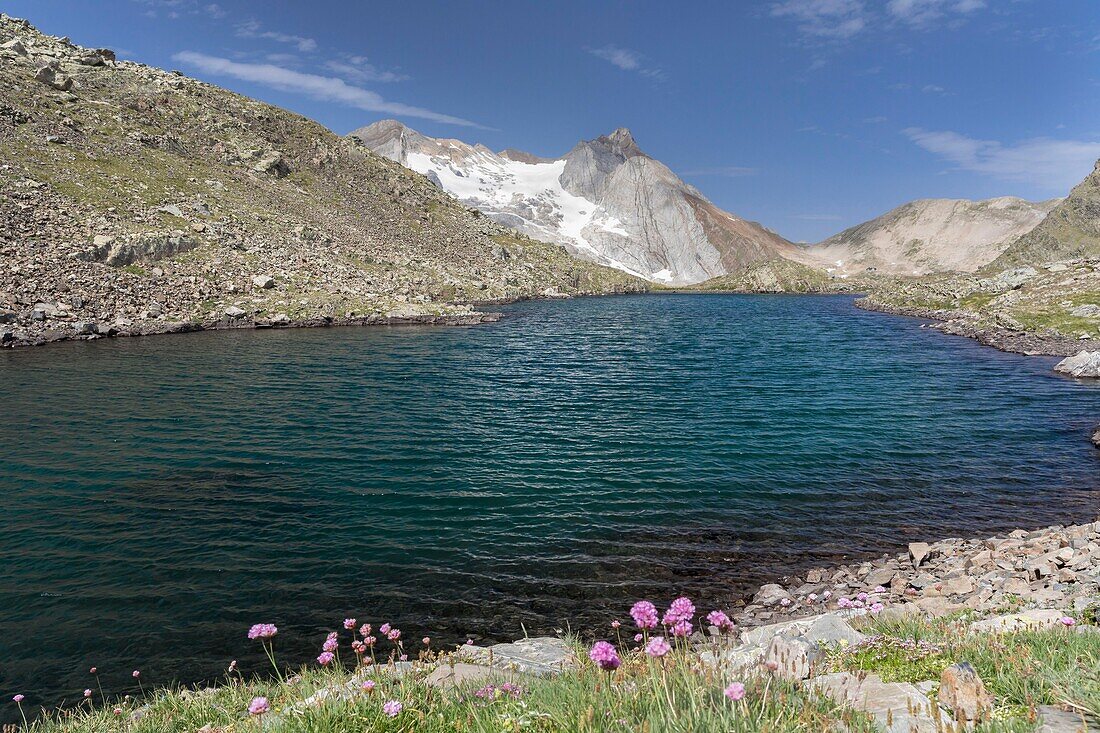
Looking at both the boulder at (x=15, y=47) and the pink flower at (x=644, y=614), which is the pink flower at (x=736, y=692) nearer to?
the pink flower at (x=644, y=614)

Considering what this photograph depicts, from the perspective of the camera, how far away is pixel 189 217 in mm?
79250

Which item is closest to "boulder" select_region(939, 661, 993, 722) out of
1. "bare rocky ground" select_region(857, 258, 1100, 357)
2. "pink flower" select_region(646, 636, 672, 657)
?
"pink flower" select_region(646, 636, 672, 657)

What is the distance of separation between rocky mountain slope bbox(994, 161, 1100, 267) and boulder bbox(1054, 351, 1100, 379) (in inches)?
5554

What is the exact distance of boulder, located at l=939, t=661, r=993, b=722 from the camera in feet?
13.6

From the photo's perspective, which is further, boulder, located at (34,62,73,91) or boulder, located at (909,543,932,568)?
boulder, located at (34,62,73,91)

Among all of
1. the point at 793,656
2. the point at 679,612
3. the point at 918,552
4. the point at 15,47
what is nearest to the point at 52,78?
the point at 15,47

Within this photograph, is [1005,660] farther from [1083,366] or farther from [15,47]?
[15,47]

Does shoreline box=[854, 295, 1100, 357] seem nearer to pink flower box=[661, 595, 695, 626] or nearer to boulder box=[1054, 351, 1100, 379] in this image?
boulder box=[1054, 351, 1100, 379]

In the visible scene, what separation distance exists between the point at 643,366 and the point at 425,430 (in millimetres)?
25815

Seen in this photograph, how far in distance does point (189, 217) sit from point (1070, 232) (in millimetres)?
208443

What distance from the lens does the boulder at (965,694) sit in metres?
4.15

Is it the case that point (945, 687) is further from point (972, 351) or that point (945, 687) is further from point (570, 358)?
point (972, 351)

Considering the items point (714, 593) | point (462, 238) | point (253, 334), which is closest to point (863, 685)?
point (714, 593)

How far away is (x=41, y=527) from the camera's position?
1591 centimetres
